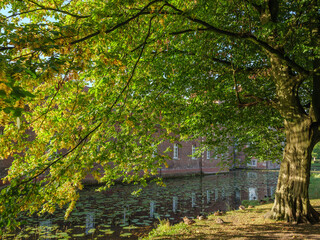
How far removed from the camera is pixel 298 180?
6.68m

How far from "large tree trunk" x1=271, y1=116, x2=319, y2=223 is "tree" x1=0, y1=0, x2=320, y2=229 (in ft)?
0.09

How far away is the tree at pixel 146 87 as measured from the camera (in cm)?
399

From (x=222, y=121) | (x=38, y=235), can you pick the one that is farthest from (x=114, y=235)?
(x=222, y=121)

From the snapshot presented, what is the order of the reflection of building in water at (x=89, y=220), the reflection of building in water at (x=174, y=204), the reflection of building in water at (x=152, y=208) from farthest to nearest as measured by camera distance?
the reflection of building in water at (x=174, y=204), the reflection of building in water at (x=152, y=208), the reflection of building in water at (x=89, y=220)

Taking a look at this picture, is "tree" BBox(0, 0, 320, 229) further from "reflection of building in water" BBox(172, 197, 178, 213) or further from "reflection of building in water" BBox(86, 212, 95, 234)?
"reflection of building in water" BBox(172, 197, 178, 213)

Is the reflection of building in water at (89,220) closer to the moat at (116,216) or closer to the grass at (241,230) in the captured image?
the moat at (116,216)

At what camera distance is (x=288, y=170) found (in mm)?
6895

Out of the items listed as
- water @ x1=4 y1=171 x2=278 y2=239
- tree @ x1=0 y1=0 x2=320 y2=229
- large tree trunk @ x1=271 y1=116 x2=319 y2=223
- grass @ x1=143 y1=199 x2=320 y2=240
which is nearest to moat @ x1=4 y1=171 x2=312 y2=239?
water @ x1=4 y1=171 x2=278 y2=239

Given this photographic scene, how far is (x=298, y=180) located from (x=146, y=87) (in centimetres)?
497

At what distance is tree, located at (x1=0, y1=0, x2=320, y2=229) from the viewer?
13.1 feet

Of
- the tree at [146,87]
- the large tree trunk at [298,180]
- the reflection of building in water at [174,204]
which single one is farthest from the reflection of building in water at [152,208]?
the large tree trunk at [298,180]

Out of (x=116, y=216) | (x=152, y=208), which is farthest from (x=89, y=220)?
(x=152, y=208)

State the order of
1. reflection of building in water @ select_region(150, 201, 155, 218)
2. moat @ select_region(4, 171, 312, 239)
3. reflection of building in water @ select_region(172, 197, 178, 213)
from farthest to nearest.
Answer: reflection of building in water @ select_region(172, 197, 178, 213) → reflection of building in water @ select_region(150, 201, 155, 218) → moat @ select_region(4, 171, 312, 239)

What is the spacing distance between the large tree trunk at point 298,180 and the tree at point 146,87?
0.03 metres
